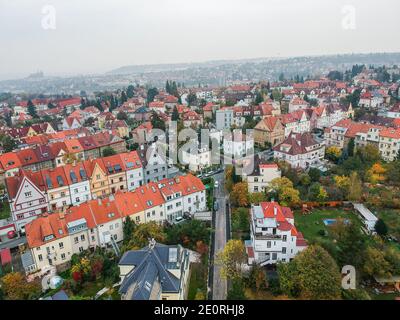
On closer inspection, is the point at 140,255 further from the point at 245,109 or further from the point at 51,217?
the point at 245,109

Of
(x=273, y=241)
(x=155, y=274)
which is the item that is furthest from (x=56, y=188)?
(x=273, y=241)

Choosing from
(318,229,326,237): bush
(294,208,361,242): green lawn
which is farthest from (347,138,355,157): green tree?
(318,229,326,237): bush

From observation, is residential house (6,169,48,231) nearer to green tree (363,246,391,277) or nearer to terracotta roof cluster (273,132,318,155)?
green tree (363,246,391,277)

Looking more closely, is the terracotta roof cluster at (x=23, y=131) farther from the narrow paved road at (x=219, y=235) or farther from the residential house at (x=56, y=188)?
the narrow paved road at (x=219, y=235)

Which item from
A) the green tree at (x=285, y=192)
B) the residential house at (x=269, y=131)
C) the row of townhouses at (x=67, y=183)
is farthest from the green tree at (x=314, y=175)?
the row of townhouses at (x=67, y=183)
